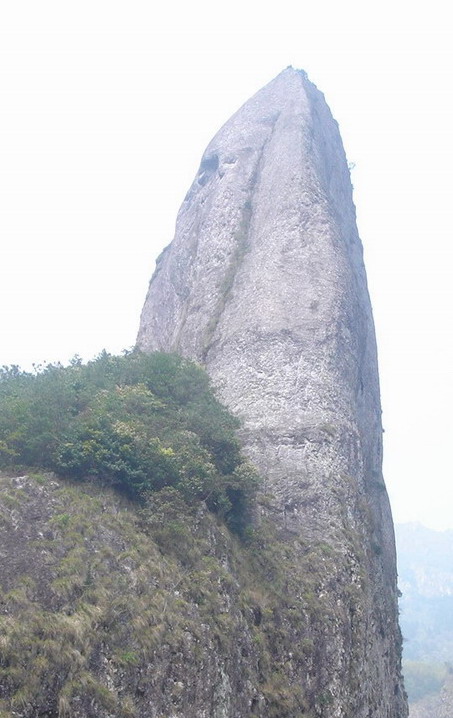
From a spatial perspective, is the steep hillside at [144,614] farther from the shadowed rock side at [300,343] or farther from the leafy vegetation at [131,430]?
the shadowed rock side at [300,343]

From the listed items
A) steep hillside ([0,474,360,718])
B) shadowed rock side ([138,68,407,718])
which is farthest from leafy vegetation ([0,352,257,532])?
shadowed rock side ([138,68,407,718])

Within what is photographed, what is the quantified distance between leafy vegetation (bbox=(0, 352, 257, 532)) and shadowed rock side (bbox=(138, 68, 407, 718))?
2671 mm

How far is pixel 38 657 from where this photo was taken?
36.0 feet

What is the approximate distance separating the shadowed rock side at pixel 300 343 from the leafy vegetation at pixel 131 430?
2.67 m

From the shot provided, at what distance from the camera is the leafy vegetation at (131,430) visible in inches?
696

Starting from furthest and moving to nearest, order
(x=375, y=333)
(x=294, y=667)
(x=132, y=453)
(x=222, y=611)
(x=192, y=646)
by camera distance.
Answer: (x=375, y=333), (x=132, y=453), (x=294, y=667), (x=222, y=611), (x=192, y=646)

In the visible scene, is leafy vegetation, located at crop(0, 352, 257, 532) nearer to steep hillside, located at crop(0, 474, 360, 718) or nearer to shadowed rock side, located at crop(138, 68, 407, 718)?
steep hillside, located at crop(0, 474, 360, 718)

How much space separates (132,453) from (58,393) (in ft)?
16.0

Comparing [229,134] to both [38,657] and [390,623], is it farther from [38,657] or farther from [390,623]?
[38,657]

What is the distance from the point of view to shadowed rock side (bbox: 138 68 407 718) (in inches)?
842

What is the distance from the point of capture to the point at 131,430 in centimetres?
1927

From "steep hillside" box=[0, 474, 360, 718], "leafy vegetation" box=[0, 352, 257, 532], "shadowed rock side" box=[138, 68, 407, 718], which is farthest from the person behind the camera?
"shadowed rock side" box=[138, 68, 407, 718]

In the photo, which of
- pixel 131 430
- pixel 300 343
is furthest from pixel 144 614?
pixel 300 343

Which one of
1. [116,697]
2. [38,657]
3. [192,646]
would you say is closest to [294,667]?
[192,646]
